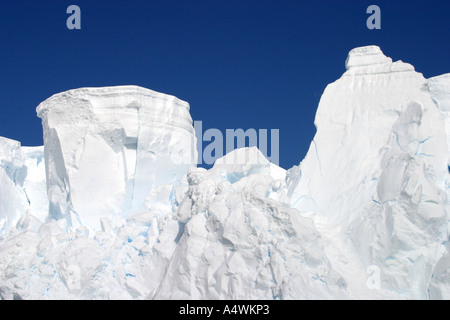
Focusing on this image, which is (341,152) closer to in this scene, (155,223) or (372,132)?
(372,132)

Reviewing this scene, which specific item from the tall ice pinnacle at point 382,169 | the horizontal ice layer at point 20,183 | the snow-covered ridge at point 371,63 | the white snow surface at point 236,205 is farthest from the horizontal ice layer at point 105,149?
the snow-covered ridge at point 371,63

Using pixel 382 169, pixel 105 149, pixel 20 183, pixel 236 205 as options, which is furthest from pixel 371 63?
pixel 20 183

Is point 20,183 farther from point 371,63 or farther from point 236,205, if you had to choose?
point 371,63

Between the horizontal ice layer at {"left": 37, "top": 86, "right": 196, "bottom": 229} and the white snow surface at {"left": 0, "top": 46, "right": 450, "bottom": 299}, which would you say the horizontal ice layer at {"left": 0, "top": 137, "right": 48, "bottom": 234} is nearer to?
the white snow surface at {"left": 0, "top": 46, "right": 450, "bottom": 299}

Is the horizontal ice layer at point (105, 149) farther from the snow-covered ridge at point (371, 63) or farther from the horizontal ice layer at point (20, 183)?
the snow-covered ridge at point (371, 63)

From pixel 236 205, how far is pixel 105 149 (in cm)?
659

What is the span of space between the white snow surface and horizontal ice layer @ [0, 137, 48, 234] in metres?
0.07

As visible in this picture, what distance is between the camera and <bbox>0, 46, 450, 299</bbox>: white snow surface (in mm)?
12922

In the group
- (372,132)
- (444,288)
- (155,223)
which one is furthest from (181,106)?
(444,288)

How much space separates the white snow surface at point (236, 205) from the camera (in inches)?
509

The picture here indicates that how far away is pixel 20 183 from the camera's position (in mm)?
21859

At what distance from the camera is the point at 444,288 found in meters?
12.1

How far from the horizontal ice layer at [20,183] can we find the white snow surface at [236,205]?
0.07m
